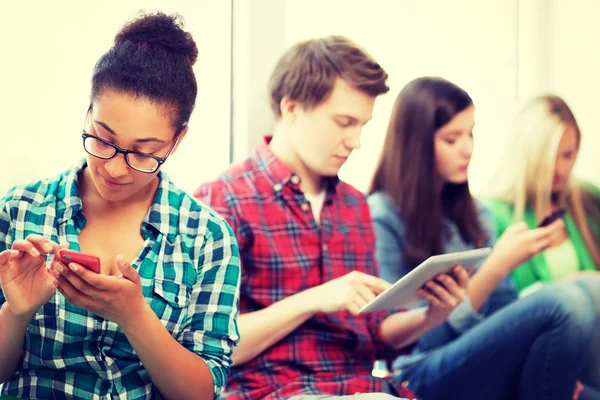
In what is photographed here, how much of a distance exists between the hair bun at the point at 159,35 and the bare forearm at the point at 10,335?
1.39 ft

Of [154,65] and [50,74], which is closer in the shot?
[154,65]

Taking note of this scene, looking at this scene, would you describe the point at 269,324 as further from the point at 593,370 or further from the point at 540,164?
the point at 540,164

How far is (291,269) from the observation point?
4.81ft

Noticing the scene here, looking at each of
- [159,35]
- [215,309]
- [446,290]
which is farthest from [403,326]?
[159,35]

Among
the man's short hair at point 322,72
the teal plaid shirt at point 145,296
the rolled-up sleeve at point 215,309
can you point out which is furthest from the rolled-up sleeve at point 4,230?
the man's short hair at point 322,72

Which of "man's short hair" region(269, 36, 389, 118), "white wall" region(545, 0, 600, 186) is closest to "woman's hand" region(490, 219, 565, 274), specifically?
"white wall" region(545, 0, 600, 186)

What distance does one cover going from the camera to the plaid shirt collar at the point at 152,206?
1144mm

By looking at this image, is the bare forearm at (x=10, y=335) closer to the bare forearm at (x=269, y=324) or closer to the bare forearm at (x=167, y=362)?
the bare forearm at (x=167, y=362)

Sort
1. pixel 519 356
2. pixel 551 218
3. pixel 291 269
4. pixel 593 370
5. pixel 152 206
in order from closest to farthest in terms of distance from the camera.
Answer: pixel 152 206 < pixel 291 269 < pixel 519 356 < pixel 593 370 < pixel 551 218

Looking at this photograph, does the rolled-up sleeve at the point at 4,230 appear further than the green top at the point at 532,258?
No

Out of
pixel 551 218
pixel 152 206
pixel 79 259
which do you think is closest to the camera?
pixel 79 259

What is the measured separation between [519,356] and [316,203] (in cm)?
63

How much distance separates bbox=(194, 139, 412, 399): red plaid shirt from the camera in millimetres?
1411

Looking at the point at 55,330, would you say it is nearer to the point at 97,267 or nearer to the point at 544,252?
the point at 97,267
